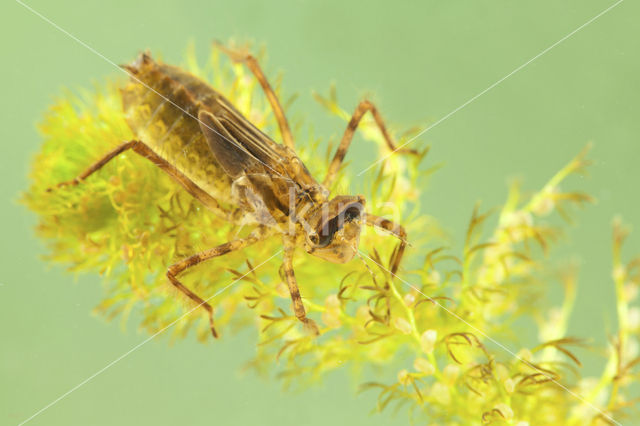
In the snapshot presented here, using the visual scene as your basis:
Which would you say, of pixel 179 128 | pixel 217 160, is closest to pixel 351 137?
pixel 217 160

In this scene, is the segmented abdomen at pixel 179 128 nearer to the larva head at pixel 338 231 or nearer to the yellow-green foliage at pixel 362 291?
the yellow-green foliage at pixel 362 291

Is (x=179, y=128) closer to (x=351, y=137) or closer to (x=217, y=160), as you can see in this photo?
(x=217, y=160)

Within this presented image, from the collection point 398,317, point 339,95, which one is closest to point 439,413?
point 398,317

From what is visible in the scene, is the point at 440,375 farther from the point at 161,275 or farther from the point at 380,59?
the point at 380,59

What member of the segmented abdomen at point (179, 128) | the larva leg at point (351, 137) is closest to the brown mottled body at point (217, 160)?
the segmented abdomen at point (179, 128)

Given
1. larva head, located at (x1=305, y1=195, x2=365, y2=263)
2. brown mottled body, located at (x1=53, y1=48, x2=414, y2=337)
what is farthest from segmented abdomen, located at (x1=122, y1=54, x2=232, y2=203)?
larva head, located at (x1=305, y1=195, x2=365, y2=263)

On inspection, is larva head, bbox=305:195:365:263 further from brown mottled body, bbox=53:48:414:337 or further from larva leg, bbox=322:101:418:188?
larva leg, bbox=322:101:418:188
